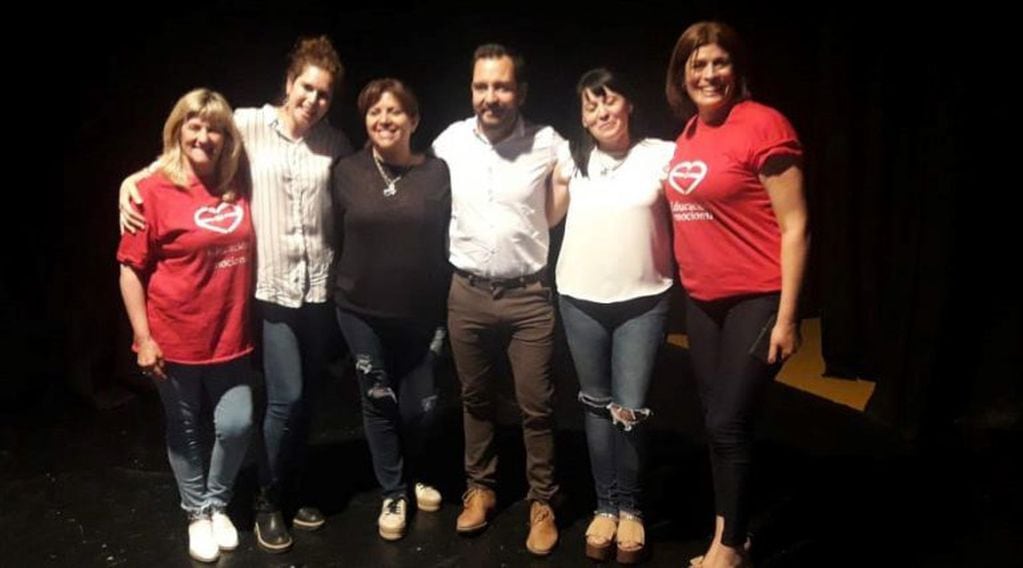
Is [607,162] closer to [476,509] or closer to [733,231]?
[733,231]

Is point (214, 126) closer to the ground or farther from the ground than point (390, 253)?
farther from the ground

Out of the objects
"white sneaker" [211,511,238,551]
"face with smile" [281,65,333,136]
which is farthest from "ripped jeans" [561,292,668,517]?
"white sneaker" [211,511,238,551]

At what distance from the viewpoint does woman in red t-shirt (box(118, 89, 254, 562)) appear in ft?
7.27

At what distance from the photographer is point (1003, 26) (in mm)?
2766

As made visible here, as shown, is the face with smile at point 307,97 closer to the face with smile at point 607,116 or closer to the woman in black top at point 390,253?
the woman in black top at point 390,253

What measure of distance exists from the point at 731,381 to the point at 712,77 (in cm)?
73

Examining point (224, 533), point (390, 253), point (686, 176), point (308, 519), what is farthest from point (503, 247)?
point (224, 533)

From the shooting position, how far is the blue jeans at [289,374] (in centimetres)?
240

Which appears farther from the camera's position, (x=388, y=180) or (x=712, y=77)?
(x=388, y=180)

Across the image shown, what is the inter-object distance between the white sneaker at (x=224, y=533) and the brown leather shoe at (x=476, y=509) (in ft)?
2.11

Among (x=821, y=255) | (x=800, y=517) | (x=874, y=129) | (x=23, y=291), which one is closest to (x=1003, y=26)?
(x=874, y=129)

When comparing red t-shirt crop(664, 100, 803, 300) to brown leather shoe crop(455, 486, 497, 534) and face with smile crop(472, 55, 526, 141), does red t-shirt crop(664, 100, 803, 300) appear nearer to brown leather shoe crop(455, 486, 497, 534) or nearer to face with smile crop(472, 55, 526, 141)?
face with smile crop(472, 55, 526, 141)

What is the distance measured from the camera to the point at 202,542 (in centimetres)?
249

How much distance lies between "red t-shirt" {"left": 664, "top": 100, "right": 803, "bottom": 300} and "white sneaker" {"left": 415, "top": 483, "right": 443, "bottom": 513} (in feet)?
3.58
